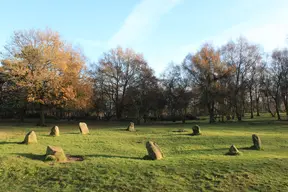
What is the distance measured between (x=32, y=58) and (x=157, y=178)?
3112cm

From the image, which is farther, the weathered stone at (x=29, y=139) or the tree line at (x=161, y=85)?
the tree line at (x=161, y=85)

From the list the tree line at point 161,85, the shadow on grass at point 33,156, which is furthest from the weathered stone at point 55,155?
the tree line at point 161,85

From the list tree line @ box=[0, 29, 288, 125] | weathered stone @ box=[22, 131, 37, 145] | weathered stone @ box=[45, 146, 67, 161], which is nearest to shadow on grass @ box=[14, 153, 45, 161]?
weathered stone @ box=[45, 146, 67, 161]

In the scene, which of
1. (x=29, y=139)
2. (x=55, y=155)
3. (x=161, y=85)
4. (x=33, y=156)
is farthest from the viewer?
(x=161, y=85)

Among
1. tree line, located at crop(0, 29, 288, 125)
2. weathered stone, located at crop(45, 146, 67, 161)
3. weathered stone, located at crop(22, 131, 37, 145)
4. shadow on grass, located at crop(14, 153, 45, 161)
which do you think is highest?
tree line, located at crop(0, 29, 288, 125)

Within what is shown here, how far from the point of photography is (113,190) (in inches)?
366

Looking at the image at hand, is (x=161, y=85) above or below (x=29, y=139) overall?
above

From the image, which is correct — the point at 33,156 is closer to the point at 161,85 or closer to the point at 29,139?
the point at 29,139

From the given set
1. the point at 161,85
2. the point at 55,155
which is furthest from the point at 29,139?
the point at 161,85

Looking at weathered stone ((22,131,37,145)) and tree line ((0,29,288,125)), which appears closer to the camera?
weathered stone ((22,131,37,145))

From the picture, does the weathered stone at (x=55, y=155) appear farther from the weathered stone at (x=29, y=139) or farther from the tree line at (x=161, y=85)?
the tree line at (x=161, y=85)

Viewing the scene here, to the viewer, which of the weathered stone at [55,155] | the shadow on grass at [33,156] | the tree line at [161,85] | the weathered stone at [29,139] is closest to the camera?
the weathered stone at [55,155]

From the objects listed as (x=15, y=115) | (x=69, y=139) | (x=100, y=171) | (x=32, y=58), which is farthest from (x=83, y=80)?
(x=100, y=171)

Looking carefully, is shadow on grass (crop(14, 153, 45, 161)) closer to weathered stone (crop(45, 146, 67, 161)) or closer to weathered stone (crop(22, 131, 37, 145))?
weathered stone (crop(45, 146, 67, 161))
